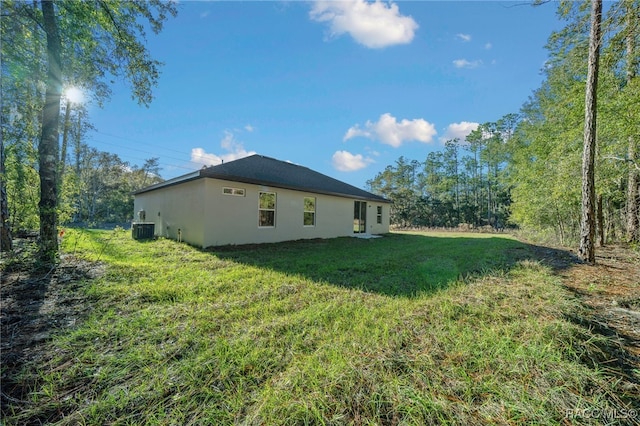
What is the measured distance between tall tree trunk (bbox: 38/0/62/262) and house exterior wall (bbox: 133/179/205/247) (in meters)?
3.48

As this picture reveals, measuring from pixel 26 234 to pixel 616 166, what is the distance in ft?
61.2

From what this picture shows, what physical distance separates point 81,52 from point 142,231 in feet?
20.1

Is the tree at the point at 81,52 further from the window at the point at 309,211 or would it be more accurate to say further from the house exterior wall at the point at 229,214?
the window at the point at 309,211

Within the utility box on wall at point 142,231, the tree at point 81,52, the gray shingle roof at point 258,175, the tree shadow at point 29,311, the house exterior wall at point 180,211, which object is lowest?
the tree shadow at point 29,311

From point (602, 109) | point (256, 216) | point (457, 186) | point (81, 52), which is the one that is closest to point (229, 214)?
point (256, 216)

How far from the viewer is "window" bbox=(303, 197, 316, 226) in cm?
1127

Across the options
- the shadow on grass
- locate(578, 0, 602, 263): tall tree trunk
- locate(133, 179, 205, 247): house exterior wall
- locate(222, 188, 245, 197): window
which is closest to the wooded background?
locate(578, 0, 602, 263): tall tree trunk

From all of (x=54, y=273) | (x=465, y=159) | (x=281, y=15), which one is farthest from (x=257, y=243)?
(x=465, y=159)

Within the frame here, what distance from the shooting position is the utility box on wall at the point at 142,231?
9852 millimetres

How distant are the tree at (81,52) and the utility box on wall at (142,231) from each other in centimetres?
458

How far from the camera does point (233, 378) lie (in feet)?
6.24

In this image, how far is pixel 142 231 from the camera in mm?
10047

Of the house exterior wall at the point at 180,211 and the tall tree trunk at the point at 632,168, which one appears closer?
the tall tree trunk at the point at 632,168

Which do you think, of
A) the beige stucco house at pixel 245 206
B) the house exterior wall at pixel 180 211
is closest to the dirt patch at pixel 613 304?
the beige stucco house at pixel 245 206
